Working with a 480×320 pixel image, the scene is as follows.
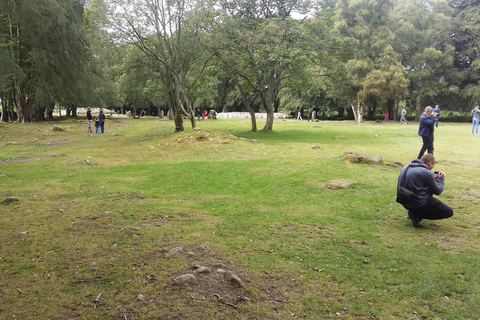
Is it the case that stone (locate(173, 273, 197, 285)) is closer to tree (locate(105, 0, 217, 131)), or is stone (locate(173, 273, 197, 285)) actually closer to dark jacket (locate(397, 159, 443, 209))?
dark jacket (locate(397, 159, 443, 209))

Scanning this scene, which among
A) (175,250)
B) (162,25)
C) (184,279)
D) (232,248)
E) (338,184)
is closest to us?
(184,279)

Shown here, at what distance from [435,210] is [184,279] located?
484 cm

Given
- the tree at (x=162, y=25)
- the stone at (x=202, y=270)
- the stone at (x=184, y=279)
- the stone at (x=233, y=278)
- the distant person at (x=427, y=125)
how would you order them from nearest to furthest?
the stone at (x=184, y=279) < the stone at (x=233, y=278) < the stone at (x=202, y=270) < the distant person at (x=427, y=125) < the tree at (x=162, y=25)

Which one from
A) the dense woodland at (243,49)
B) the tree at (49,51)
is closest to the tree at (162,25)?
the dense woodland at (243,49)

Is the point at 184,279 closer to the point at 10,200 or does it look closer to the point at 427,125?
the point at 10,200

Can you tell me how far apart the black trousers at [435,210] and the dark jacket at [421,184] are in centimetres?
10

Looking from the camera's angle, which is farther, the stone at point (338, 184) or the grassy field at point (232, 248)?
the stone at point (338, 184)

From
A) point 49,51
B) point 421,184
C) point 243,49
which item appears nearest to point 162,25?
point 243,49

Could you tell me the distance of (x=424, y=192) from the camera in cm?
629

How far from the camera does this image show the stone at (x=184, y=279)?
409cm

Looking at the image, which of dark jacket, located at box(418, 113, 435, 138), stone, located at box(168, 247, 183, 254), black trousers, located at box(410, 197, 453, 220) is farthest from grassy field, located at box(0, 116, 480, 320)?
dark jacket, located at box(418, 113, 435, 138)

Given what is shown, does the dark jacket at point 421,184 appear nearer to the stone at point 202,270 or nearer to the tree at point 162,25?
the stone at point 202,270

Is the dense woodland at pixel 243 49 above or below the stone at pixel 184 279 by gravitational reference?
above

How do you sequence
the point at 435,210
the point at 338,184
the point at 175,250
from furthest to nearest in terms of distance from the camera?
the point at 338,184 < the point at 435,210 < the point at 175,250
